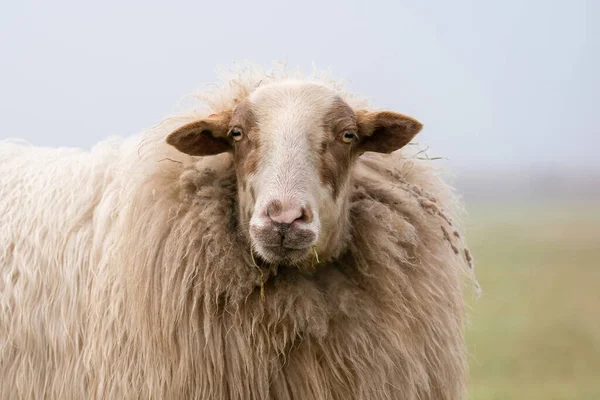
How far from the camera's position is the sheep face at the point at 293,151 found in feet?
11.1

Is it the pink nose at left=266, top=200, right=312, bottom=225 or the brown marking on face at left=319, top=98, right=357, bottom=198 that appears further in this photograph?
the brown marking on face at left=319, top=98, right=357, bottom=198

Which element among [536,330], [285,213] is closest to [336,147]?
[285,213]

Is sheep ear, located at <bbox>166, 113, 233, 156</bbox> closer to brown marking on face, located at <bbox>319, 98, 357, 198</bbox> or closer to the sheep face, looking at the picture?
the sheep face

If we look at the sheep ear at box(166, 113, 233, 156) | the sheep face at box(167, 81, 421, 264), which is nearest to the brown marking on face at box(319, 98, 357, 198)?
the sheep face at box(167, 81, 421, 264)

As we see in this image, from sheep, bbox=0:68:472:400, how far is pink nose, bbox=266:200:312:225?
9cm

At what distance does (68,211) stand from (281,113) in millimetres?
1381

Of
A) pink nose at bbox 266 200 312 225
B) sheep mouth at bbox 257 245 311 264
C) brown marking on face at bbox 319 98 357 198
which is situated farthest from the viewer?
brown marking on face at bbox 319 98 357 198

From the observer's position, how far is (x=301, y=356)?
3824 mm

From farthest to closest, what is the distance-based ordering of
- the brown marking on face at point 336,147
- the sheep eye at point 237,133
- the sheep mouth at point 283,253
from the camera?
the sheep eye at point 237,133 → the brown marking on face at point 336,147 → the sheep mouth at point 283,253

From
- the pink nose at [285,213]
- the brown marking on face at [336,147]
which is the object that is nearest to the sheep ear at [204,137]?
the brown marking on face at [336,147]

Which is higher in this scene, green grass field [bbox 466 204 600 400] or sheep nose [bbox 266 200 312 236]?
sheep nose [bbox 266 200 312 236]

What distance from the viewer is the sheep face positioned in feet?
11.1

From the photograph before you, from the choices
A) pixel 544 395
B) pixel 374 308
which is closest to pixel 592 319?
pixel 544 395

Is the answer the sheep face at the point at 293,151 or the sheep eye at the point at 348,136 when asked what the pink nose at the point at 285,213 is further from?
the sheep eye at the point at 348,136
